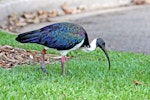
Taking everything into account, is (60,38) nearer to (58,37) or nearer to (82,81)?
(58,37)

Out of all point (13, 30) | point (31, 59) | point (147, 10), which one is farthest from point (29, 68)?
point (147, 10)

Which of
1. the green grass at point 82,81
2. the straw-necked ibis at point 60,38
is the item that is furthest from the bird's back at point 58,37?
the green grass at point 82,81

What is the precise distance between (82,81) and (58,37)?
774mm

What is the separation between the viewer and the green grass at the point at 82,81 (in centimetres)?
670

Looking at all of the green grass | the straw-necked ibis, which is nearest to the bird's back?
the straw-necked ibis

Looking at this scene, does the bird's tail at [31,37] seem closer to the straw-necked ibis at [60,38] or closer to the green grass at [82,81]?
the straw-necked ibis at [60,38]

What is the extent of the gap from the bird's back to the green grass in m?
0.41

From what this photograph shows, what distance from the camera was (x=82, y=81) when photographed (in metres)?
7.53

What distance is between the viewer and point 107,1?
58.6 ft

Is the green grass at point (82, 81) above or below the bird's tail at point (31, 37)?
below

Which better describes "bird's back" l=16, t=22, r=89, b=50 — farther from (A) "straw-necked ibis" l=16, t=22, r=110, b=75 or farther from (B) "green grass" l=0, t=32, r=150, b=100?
(B) "green grass" l=0, t=32, r=150, b=100

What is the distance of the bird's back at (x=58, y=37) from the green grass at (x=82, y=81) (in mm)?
413

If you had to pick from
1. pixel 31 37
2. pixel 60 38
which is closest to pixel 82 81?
pixel 60 38

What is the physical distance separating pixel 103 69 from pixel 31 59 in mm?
1326
